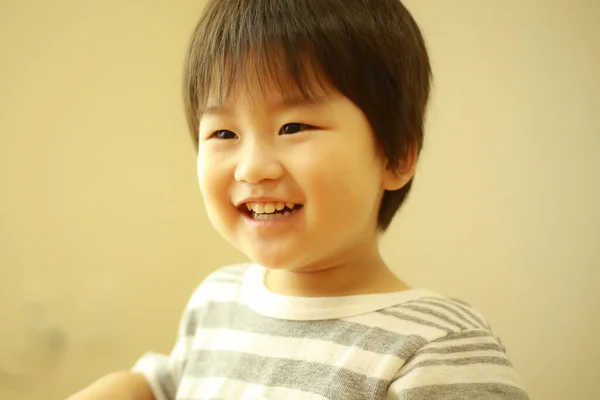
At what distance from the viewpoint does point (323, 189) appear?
1.88 feet

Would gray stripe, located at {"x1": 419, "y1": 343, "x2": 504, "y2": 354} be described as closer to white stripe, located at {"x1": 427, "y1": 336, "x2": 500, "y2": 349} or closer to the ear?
white stripe, located at {"x1": 427, "y1": 336, "x2": 500, "y2": 349}

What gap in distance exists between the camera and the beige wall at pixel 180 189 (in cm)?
83

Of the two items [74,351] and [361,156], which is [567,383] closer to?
[361,156]

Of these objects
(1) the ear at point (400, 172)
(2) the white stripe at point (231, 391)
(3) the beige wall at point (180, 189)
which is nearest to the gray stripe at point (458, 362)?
(2) the white stripe at point (231, 391)

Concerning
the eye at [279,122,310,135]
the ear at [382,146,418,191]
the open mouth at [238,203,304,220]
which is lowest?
the open mouth at [238,203,304,220]

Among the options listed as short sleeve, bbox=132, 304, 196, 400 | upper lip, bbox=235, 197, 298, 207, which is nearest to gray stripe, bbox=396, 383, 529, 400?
upper lip, bbox=235, 197, 298, 207

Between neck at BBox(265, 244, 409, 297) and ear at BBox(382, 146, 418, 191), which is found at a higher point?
ear at BBox(382, 146, 418, 191)

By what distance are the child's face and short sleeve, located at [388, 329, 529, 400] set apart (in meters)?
0.15

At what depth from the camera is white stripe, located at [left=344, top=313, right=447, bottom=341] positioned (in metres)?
0.59

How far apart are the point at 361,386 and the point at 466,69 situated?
1.79 ft

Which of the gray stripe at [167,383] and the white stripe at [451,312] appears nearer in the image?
the white stripe at [451,312]

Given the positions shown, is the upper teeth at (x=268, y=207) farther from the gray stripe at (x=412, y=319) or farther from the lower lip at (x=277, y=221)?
the gray stripe at (x=412, y=319)

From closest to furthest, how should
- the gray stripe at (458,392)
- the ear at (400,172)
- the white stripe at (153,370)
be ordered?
the gray stripe at (458,392) → the ear at (400,172) → the white stripe at (153,370)

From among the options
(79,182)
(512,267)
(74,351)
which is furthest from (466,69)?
(74,351)
